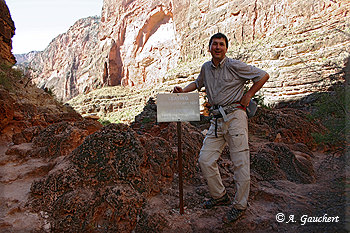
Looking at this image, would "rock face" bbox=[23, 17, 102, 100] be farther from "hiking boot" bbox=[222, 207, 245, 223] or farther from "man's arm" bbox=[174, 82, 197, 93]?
"hiking boot" bbox=[222, 207, 245, 223]

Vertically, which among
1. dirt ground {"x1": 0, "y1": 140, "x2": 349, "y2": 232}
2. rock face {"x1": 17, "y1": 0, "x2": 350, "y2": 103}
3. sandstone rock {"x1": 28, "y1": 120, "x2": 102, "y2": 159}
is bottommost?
dirt ground {"x1": 0, "y1": 140, "x2": 349, "y2": 232}

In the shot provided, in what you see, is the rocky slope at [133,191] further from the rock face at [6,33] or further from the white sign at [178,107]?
the rock face at [6,33]

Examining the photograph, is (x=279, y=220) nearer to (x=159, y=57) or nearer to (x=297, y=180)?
(x=297, y=180)

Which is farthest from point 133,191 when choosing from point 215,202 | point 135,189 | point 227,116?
point 227,116

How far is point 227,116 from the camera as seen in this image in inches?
85.7

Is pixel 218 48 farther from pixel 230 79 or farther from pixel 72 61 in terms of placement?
pixel 72 61

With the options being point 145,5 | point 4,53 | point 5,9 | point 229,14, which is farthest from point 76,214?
point 145,5

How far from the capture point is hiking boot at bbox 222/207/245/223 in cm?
200

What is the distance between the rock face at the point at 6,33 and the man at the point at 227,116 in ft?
40.2

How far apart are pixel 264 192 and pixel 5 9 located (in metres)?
15.0

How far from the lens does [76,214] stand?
1.92 meters

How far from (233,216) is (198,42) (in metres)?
38.1

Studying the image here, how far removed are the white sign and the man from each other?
0.71ft

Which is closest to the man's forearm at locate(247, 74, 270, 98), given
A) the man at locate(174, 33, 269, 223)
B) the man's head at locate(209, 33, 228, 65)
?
the man at locate(174, 33, 269, 223)
